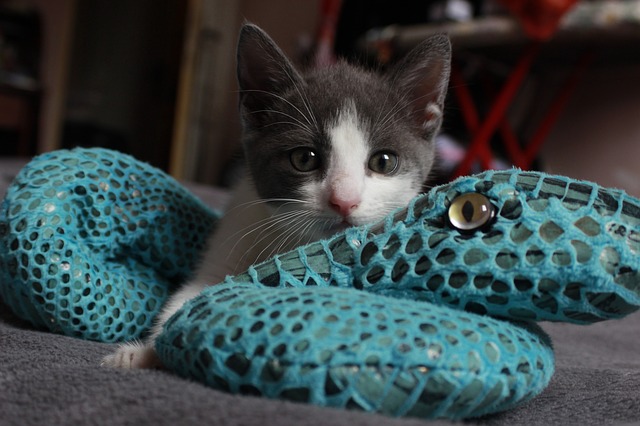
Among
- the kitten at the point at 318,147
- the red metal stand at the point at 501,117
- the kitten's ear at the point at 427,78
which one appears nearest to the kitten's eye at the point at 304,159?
the kitten at the point at 318,147

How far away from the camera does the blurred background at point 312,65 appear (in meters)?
2.16

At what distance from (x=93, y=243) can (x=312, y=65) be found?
69cm

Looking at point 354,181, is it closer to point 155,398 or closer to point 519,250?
point 519,250

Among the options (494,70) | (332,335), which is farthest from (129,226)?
(494,70)

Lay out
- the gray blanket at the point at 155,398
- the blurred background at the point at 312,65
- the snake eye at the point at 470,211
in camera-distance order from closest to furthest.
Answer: the gray blanket at the point at 155,398 < the snake eye at the point at 470,211 < the blurred background at the point at 312,65

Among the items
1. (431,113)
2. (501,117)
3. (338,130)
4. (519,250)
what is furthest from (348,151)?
(501,117)

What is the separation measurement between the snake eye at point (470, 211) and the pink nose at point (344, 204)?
219 millimetres

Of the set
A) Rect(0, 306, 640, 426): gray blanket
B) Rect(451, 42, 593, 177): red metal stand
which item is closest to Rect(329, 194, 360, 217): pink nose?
Rect(0, 306, 640, 426): gray blanket

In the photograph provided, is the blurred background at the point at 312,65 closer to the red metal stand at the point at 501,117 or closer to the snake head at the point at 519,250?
the red metal stand at the point at 501,117

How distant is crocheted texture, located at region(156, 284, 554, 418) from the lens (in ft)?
1.65

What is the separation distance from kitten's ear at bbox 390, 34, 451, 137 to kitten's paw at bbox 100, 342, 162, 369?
606mm

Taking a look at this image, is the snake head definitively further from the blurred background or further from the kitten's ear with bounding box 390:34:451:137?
the blurred background

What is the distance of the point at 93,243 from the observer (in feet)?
2.99

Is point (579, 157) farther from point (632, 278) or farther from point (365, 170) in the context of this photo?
point (632, 278)
